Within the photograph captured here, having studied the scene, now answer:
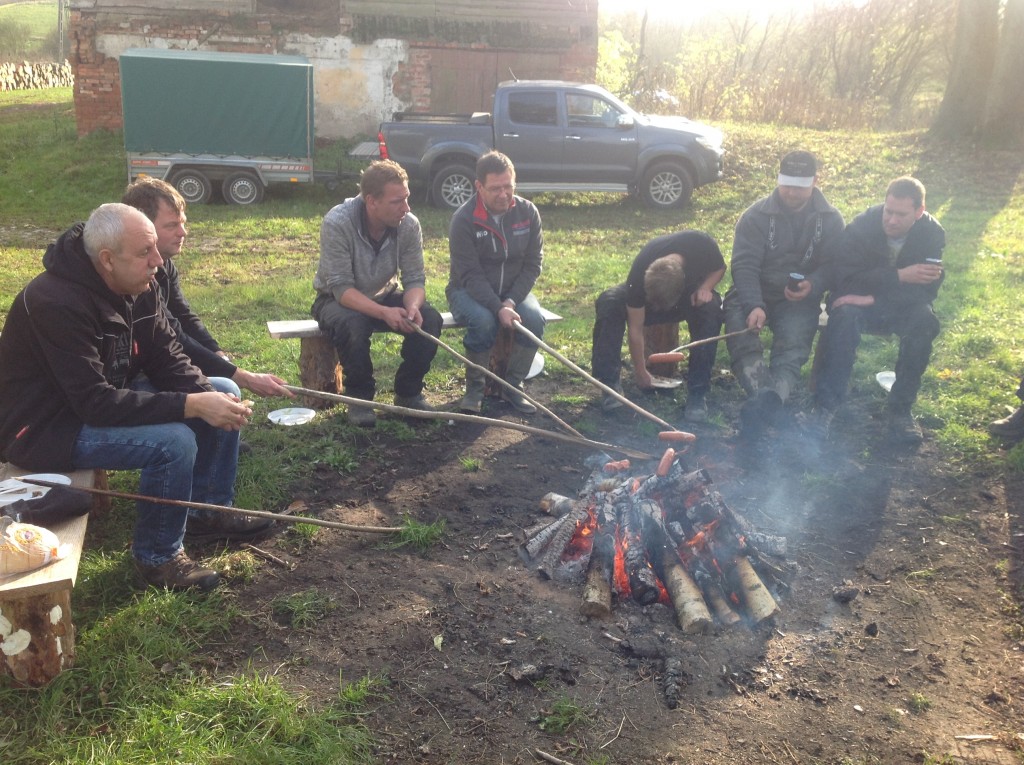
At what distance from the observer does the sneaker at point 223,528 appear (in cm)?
408

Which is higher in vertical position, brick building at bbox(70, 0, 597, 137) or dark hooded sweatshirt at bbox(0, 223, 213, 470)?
brick building at bbox(70, 0, 597, 137)

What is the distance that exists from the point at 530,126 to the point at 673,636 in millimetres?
11588

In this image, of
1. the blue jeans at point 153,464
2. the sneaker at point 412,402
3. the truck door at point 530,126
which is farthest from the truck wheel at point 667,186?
the blue jeans at point 153,464

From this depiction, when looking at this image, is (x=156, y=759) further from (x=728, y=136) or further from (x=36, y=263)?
(x=728, y=136)

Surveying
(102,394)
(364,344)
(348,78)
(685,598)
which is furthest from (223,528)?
(348,78)

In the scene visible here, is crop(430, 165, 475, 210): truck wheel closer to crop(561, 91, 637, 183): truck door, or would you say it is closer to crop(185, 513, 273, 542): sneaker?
crop(561, 91, 637, 183): truck door

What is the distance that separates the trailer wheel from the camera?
13.6 metres

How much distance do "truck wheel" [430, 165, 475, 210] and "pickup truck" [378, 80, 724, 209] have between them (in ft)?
0.05

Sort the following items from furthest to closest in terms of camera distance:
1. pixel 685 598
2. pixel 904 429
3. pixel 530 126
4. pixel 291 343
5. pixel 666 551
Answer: pixel 530 126, pixel 291 343, pixel 904 429, pixel 666 551, pixel 685 598

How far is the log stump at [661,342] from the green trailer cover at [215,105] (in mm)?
9514

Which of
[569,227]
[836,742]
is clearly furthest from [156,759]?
[569,227]

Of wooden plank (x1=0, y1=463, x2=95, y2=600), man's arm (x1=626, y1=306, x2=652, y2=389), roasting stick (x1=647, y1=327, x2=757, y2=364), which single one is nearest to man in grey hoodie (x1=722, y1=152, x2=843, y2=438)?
roasting stick (x1=647, y1=327, x2=757, y2=364)

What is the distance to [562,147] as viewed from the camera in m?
13.8

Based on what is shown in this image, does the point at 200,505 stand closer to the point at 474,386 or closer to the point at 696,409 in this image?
the point at 474,386
